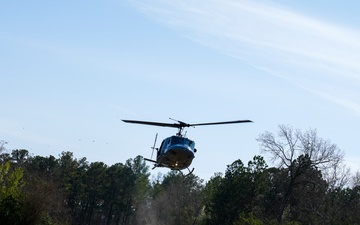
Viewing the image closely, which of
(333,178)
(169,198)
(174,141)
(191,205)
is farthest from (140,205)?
(174,141)

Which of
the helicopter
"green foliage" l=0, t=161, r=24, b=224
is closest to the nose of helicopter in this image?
the helicopter

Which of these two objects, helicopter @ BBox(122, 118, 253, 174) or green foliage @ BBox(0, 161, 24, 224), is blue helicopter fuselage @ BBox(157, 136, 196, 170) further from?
green foliage @ BBox(0, 161, 24, 224)

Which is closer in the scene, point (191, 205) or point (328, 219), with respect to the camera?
point (328, 219)

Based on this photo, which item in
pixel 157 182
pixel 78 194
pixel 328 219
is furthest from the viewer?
Result: pixel 157 182

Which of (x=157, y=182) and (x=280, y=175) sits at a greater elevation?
(x=157, y=182)

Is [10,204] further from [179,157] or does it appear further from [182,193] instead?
[182,193]

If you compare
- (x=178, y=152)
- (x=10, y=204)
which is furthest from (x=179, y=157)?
(x=10, y=204)

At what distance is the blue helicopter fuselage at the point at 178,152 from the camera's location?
3447 cm

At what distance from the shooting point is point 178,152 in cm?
3444

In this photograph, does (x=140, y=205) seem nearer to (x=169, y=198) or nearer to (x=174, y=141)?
(x=169, y=198)

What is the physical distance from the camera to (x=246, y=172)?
7600 centimetres

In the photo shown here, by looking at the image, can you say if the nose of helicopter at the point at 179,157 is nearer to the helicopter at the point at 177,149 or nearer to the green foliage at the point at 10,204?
the helicopter at the point at 177,149

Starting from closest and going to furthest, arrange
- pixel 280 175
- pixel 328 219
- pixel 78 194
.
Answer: pixel 328 219 → pixel 280 175 → pixel 78 194

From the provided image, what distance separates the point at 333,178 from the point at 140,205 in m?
72.6
